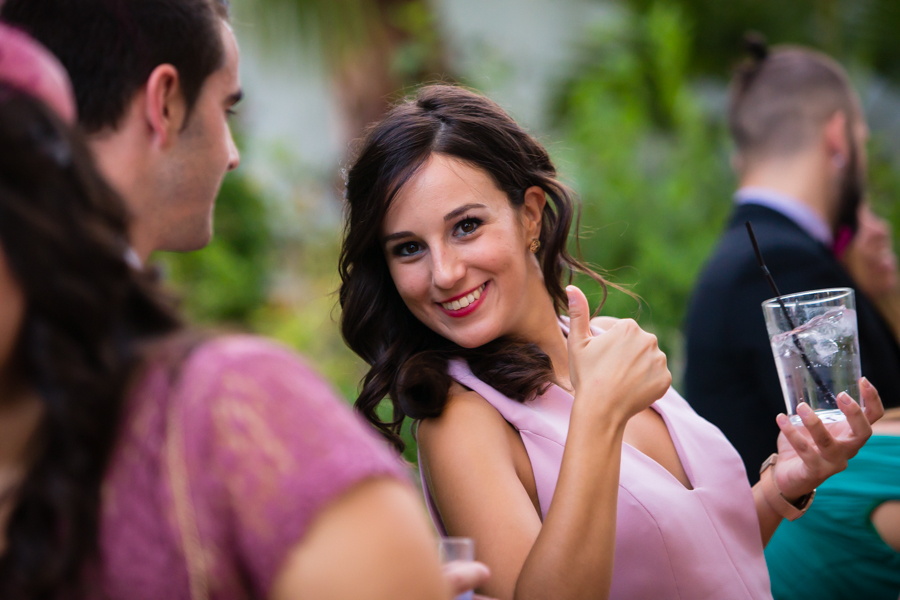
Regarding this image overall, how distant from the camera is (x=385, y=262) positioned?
2279 millimetres

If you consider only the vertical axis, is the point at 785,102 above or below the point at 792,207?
above

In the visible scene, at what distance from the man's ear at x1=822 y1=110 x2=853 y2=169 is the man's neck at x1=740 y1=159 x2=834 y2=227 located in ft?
0.34

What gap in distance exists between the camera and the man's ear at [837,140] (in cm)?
347

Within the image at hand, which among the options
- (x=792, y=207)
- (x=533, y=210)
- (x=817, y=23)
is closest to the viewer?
(x=533, y=210)

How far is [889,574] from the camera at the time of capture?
2145 mm

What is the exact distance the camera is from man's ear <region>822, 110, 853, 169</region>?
137 inches

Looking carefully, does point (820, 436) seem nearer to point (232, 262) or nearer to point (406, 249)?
point (406, 249)

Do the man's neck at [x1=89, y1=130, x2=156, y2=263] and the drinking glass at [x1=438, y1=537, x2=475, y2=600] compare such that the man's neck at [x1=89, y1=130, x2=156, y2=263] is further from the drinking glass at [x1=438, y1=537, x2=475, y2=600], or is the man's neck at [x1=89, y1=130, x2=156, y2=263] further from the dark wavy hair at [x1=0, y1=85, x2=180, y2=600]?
the drinking glass at [x1=438, y1=537, x2=475, y2=600]

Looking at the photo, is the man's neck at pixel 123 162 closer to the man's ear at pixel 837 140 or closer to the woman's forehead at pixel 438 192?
the woman's forehead at pixel 438 192

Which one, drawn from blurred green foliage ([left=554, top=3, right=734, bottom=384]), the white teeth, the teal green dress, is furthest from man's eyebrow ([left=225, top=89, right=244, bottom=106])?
blurred green foliage ([left=554, top=3, right=734, bottom=384])

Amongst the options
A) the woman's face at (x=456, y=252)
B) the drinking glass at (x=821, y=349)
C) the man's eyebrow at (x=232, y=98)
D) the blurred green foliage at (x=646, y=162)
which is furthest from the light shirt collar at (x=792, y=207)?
the man's eyebrow at (x=232, y=98)

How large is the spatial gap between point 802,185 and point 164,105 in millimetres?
2738

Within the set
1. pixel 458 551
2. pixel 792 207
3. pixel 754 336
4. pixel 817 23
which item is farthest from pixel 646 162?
pixel 458 551

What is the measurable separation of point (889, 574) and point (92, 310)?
2.11 metres
